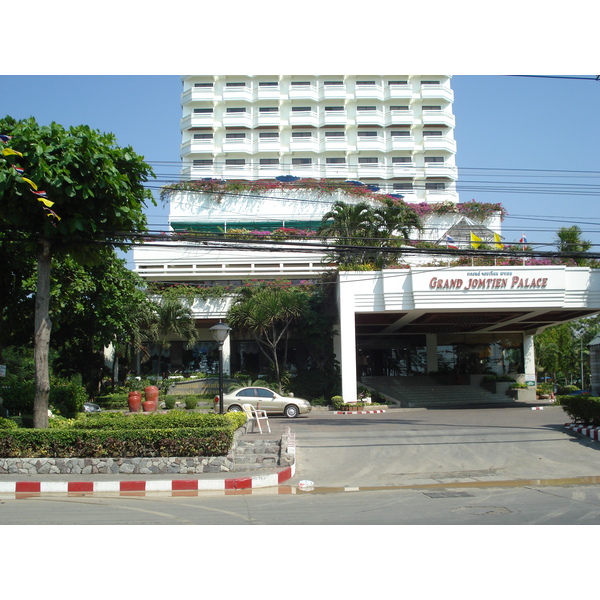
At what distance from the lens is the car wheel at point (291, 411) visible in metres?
25.2

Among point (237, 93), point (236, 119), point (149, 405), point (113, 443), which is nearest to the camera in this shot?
point (113, 443)

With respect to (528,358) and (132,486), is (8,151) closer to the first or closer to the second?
(132,486)

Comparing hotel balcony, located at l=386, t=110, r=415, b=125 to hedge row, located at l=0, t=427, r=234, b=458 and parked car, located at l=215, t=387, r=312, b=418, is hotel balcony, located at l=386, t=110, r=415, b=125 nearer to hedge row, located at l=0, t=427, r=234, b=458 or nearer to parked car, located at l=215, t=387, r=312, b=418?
parked car, located at l=215, t=387, r=312, b=418

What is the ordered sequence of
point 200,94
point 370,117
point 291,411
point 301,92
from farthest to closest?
point 370,117
point 301,92
point 200,94
point 291,411

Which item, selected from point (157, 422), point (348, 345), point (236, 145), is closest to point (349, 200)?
point (236, 145)

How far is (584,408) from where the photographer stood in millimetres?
17438

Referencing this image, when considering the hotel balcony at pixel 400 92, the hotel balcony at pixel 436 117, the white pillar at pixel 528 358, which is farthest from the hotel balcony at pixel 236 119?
the white pillar at pixel 528 358

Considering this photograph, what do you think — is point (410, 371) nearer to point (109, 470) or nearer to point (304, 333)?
point (304, 333)

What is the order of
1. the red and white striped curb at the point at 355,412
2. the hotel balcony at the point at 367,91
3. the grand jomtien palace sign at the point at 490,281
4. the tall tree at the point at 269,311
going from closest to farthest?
the red and white striped curb at the point at 355,412 < the grand jomtien palace sign at the point at 490,281 < the tall tree at the point at 269,311 < the hotel balcony at the point at 367,91

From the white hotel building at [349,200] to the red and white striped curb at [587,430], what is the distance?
1043 cm

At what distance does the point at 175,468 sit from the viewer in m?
12.0

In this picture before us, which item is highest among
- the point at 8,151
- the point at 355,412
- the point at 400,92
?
the point at 400,92

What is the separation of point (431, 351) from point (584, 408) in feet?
73.4

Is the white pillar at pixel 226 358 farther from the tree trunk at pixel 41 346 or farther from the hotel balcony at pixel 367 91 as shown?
the hotel balcony at pixel 367 91
